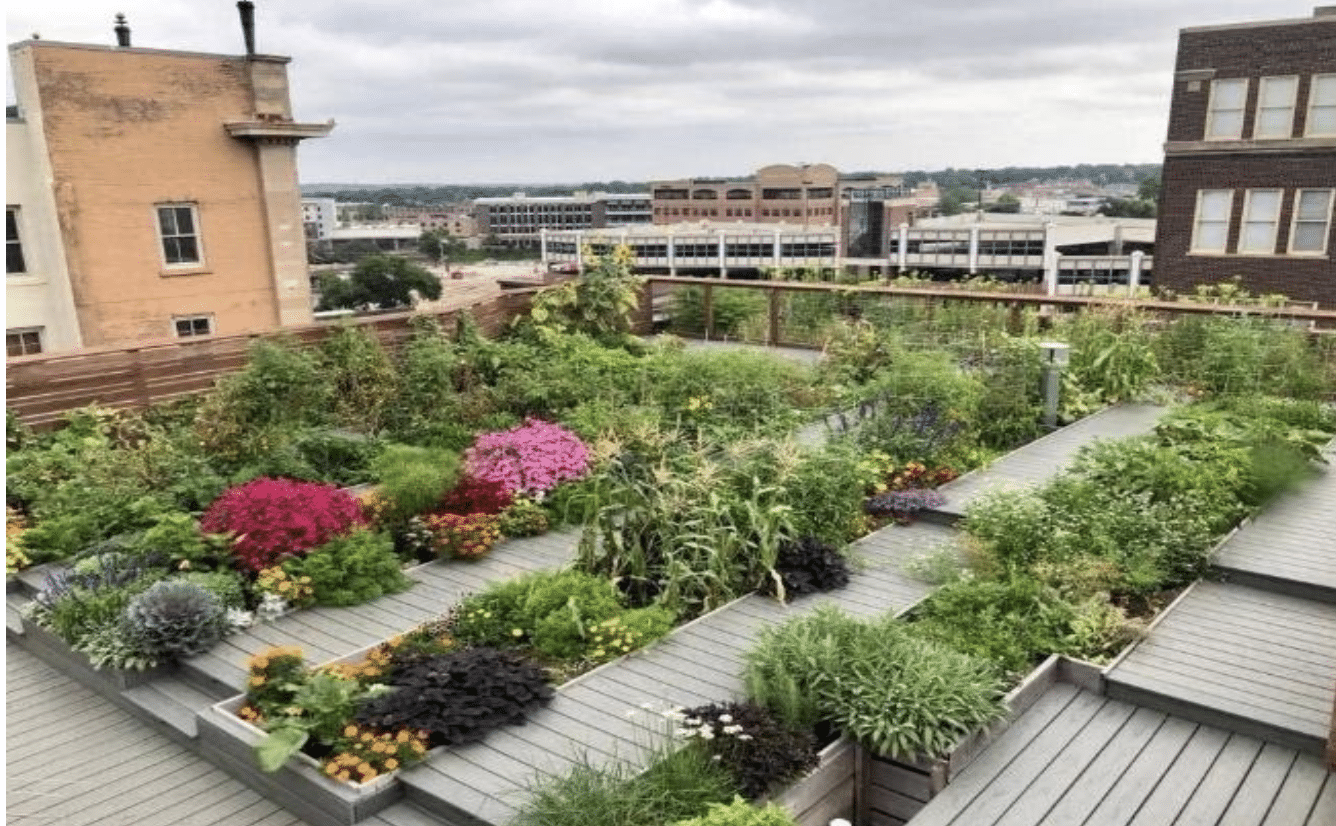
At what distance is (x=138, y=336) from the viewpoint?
1895 centimetres

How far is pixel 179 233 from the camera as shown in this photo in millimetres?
19328

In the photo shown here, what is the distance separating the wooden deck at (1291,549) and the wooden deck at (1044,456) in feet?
4.51

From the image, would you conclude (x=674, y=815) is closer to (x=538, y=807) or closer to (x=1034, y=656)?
(x=538, y=807)

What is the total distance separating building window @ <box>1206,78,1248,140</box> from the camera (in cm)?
2109

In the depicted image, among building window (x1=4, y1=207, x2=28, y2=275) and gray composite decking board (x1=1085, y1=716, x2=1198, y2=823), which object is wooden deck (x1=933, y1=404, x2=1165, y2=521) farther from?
building window (x1=4, y1=207, x2=28, y2=275)

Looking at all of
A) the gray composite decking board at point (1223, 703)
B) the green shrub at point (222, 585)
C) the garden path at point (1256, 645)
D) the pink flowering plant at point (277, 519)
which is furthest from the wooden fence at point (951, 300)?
the green shrub at point (222, 585)

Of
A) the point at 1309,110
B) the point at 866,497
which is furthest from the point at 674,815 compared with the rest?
the point at 1309,110

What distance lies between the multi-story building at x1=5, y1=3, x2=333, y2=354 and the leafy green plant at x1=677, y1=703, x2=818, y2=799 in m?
16.4

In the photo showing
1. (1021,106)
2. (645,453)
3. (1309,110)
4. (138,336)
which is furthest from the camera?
(1021,106)

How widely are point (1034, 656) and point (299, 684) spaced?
11.1ft

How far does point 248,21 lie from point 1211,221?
21511mm

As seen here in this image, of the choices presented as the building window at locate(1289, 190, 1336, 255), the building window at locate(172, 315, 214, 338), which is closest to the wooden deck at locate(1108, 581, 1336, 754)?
the building window at locate(172, 315, 214, 338)

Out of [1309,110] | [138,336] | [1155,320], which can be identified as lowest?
[138,336]

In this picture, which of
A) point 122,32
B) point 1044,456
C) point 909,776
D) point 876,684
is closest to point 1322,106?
point 1044,456
